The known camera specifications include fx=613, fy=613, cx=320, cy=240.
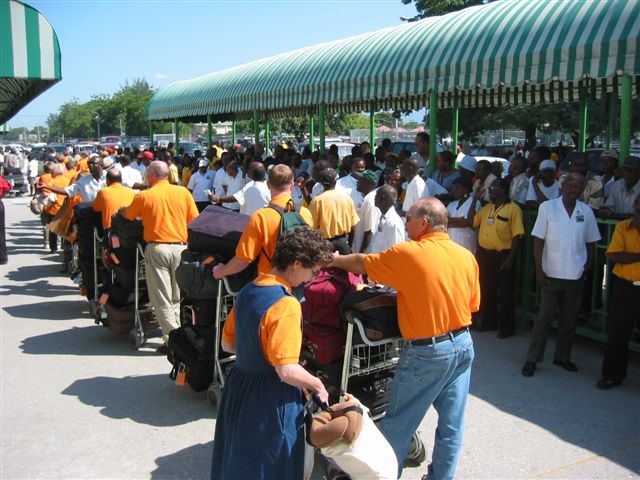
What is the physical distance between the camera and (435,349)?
3.46 metres

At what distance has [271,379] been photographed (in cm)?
288

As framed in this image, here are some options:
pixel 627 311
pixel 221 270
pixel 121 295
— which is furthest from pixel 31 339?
pixel 627 311

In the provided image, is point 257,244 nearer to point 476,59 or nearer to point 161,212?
point 161,212

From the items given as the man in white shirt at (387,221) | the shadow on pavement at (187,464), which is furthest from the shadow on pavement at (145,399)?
the man in white shirt at (387,221)

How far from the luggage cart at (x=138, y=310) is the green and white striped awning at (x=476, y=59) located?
5.10m

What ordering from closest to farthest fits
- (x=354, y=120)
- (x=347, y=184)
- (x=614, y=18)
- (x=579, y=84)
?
(x=614, y=18) → (x=347, y=184) → (x=579, y=84) → (x=354, y=120)

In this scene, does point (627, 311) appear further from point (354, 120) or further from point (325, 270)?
point (354, 120)

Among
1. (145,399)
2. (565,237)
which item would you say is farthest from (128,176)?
(565,237)

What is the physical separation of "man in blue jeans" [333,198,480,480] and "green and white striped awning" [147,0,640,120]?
179 inches

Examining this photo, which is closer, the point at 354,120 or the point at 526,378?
the point at 526,378

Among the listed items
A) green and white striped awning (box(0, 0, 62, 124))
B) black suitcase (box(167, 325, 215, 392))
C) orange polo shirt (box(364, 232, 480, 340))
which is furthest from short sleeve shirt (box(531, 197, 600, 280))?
green and white striped awning (box(0, 0, 62, 124))

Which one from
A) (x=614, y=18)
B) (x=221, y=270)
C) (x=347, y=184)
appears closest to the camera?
(x=221, y=270)

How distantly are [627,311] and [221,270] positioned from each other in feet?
12.1

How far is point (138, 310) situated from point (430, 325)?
441 centimetres
